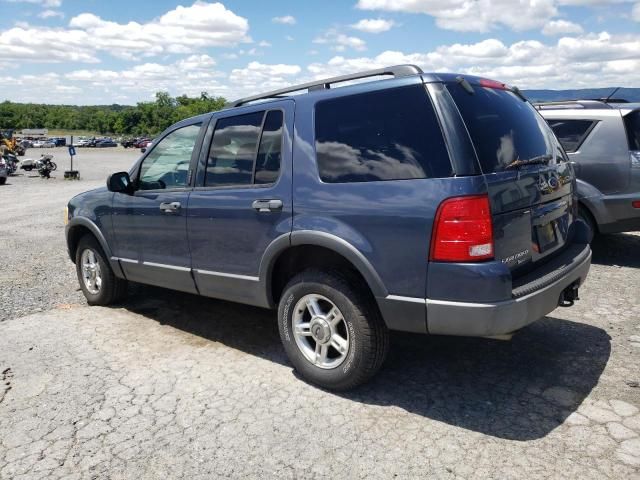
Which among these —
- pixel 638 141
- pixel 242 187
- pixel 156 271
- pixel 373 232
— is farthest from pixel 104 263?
pixel 638 141

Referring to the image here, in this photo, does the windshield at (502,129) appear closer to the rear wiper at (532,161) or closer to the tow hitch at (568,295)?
the rear wiper at (532,161)

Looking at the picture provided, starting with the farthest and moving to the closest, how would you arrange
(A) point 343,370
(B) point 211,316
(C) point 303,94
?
(B) point 211,316, (C) point 303,94, (A) point 343,370

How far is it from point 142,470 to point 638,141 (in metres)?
6.35

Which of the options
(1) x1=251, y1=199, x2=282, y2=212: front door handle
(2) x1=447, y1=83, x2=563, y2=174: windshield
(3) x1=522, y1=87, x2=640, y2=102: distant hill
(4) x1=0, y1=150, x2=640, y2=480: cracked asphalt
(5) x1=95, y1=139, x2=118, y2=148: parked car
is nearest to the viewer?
(4) x1=0, y1=150, x2=640, y2=480: cracked asphalt

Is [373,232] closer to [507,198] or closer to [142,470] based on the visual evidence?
[507,198]

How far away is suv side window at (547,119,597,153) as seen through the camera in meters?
6.72

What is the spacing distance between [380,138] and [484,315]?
1.18 m

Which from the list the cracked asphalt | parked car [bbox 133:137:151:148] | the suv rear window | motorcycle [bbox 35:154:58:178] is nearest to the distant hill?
the cracked asphalt

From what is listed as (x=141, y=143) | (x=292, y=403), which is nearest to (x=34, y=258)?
(x=292, y=403)

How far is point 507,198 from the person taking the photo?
10.0 ft

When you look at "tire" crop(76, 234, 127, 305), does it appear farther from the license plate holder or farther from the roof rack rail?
the roof rack rail

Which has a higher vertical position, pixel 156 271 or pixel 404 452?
pixel 156 271

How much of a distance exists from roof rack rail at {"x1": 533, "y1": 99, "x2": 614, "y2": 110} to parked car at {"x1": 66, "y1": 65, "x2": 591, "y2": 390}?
3.42 metres

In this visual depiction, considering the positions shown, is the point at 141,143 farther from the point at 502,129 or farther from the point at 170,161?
the point at 502,129
